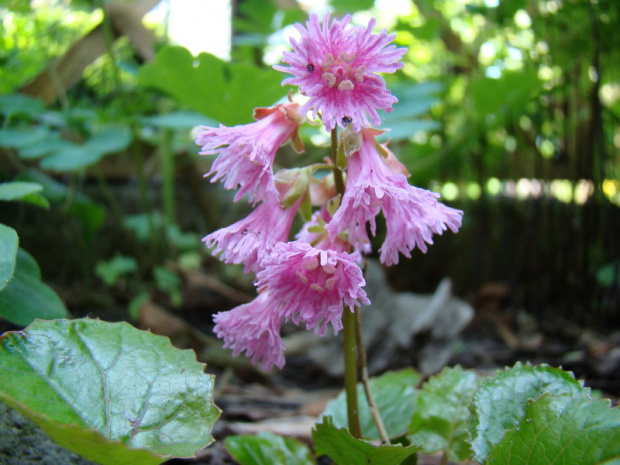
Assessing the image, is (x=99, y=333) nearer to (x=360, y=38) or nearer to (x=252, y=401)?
(x=360, y=38)

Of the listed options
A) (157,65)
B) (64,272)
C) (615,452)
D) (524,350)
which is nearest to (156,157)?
(64,272)

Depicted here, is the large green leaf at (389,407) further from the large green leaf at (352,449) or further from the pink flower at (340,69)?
the pink flower at (340,69)

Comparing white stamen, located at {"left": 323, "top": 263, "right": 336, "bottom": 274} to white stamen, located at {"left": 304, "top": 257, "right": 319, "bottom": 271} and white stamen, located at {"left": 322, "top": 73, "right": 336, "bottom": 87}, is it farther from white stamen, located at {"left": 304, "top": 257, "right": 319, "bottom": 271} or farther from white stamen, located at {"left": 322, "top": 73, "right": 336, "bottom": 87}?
white stamen, located at {"left": 322, "top": 73, "right": 336, "bottom": 87}

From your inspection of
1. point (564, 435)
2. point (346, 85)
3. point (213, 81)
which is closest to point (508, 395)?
point (564, 435)

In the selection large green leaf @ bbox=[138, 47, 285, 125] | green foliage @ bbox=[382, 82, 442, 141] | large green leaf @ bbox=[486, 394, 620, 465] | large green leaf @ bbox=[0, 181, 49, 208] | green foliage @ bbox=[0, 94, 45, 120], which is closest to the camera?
large green leaf @ bbox=[486, 394, 620, 465]

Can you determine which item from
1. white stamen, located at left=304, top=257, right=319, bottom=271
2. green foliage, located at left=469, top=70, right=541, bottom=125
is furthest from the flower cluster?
green foliage, located at left=469, top=70, right=541, bottom=125

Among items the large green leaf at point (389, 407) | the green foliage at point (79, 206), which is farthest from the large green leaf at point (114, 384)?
the green foliage at point (79, 206)
